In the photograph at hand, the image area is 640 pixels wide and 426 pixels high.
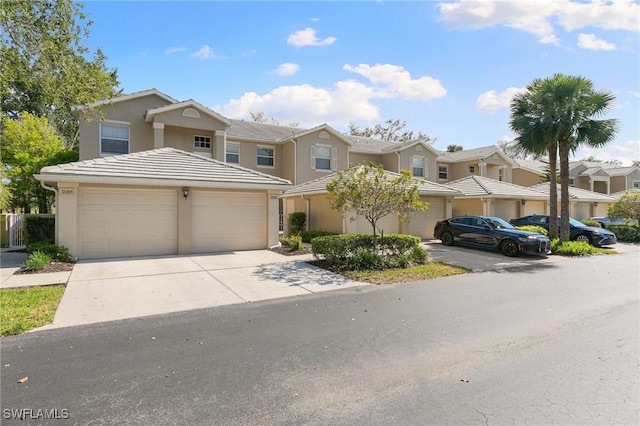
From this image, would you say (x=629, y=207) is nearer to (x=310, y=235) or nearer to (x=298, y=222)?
(x=310, y=235)

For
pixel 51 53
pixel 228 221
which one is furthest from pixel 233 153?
pixel 51 53

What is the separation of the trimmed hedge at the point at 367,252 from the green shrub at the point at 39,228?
12.5m

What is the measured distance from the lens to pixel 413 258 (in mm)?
12273

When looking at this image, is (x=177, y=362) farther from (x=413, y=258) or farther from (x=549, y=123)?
(x=549, y=123)

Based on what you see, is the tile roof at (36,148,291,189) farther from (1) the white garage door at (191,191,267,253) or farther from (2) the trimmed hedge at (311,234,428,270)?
(2) the trimmed hedge at (311,234,428,270)

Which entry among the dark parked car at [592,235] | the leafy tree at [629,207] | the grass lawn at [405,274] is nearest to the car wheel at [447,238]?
the grass lawn at [405,274]

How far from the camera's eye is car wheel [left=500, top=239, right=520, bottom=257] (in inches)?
584

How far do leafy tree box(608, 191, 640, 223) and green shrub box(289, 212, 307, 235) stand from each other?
19.5 meters

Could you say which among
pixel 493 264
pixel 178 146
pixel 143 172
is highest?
pixel 178 146

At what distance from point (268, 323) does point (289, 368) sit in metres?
1.80

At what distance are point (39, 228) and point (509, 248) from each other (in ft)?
67.5

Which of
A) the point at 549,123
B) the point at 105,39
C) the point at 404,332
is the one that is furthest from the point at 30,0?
the point at 549,123

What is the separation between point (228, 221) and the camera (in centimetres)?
1473

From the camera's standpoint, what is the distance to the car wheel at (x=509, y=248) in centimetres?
1484
